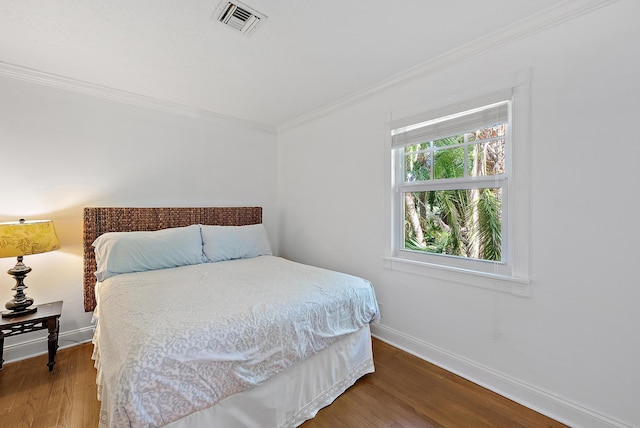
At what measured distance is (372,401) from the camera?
1793mm

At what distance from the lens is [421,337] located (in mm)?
2332

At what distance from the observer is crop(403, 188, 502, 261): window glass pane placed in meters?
2.02

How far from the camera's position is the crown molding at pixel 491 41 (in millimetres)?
1564

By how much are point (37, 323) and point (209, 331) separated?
5.90 feet

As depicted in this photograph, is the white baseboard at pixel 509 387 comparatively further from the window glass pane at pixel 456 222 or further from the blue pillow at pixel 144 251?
the blue pillow at pixel 144 251

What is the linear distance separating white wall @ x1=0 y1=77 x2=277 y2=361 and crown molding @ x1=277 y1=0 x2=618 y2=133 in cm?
192

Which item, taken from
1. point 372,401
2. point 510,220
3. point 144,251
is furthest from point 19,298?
point 510,220

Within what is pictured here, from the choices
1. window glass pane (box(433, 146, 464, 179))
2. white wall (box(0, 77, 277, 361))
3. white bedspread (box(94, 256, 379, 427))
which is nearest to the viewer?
white bedspread (box(94, 256, 379, 427))

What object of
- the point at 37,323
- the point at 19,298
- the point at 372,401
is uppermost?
the point at 19,298

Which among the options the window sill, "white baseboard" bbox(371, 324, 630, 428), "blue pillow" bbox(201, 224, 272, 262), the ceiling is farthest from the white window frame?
"blue pillow" bbox(201, 224, 272, 262)

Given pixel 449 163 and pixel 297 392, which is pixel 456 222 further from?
pixel 297 392

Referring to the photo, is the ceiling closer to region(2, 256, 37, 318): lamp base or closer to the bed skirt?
region(2, 256, 37, 318): lamp base

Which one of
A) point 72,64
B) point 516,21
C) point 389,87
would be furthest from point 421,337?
point 72,64

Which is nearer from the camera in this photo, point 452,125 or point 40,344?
point 452,125
